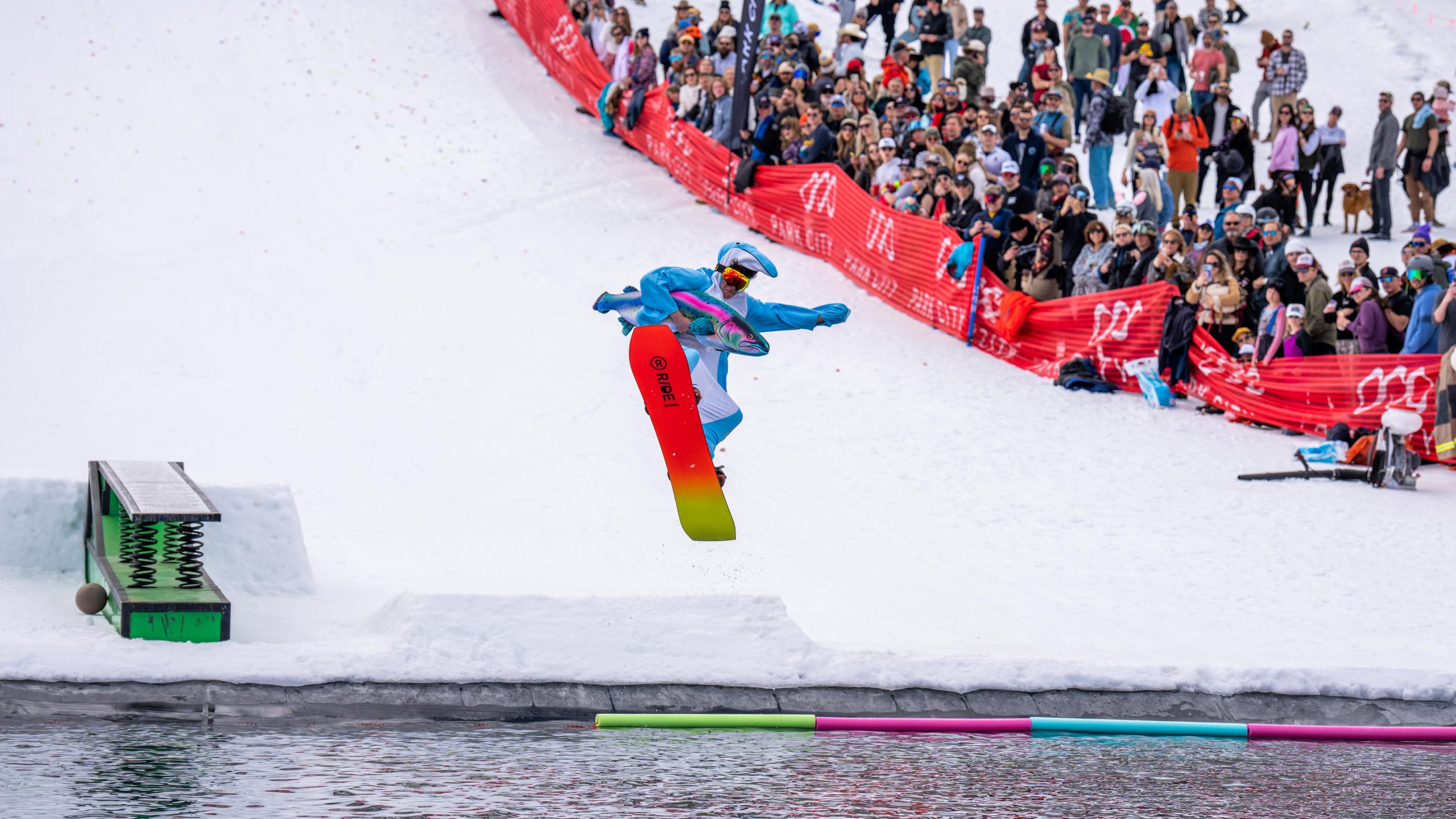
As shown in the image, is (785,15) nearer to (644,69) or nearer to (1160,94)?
(644,69)

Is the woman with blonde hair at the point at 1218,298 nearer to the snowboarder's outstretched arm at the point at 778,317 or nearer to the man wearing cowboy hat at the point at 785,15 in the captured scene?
the snowboarder's outstretched arm at the point at 778,317

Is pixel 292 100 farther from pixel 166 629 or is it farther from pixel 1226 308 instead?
pixel 166 629

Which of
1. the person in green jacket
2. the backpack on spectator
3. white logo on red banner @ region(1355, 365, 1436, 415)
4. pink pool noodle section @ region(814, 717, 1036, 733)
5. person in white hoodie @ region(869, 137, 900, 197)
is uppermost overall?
the person in green jacket

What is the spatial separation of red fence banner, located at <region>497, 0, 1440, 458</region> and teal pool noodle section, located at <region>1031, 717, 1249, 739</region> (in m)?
5.60

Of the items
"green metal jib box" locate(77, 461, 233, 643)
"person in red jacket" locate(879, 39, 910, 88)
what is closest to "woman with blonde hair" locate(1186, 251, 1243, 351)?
"person in red jacket" locate(879, 39, 910, 88)

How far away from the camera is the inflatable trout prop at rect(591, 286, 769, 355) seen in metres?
9.20

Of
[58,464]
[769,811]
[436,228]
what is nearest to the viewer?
[769,811]

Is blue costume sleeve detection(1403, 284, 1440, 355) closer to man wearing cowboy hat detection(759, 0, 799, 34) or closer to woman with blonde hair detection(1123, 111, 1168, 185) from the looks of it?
woman with blonde hair detection(1123, 111, 1168, 185)

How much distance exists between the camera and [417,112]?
2250 centimetres

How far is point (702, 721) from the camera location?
7.41m

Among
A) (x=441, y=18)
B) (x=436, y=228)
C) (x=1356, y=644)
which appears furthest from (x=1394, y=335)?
(x=441, y=18)

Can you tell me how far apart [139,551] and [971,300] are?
390 inches

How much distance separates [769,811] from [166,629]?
3261mm

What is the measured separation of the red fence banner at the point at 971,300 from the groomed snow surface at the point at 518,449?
0.28 meters
